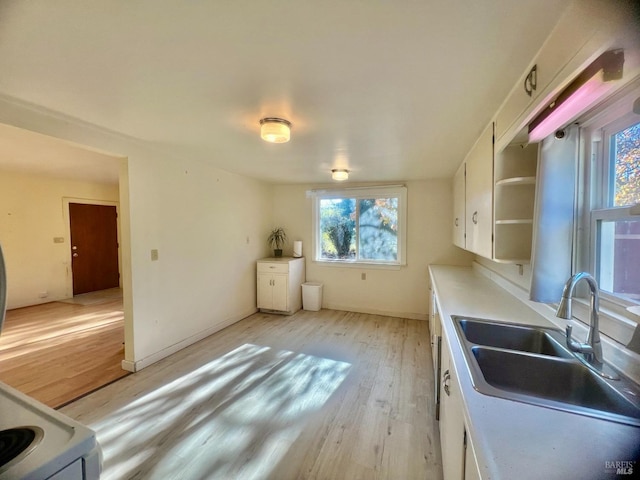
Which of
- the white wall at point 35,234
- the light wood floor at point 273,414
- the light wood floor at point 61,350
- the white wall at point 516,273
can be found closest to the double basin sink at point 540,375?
the white wall at point 516,273

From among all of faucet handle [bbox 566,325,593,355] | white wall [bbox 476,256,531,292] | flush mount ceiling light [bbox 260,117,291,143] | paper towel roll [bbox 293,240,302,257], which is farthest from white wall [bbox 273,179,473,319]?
faucet handle [bbox 566,325,593,355]

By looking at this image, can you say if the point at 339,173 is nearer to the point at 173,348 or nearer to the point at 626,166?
the point at 626,166

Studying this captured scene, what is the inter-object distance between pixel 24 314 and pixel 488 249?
6564 mm

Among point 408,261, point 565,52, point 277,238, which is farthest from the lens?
point 277,238

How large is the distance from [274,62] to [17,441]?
1.63 metres

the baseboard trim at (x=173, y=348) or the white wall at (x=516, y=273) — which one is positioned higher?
the white wall at (x=516, y=273)

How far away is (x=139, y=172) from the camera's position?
2699 mm

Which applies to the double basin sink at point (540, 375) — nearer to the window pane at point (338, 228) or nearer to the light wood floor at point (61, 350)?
the light wood floor at point (61, 350)

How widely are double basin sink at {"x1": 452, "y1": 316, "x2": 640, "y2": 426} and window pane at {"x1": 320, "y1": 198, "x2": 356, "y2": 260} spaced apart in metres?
3.24

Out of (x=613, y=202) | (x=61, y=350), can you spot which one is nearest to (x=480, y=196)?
(x=613, y=202)

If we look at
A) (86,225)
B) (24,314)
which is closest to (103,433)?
(24,314)

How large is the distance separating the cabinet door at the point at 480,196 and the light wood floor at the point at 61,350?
346 centimetres

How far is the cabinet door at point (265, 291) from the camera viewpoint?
4.53 metres

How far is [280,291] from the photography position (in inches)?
176
